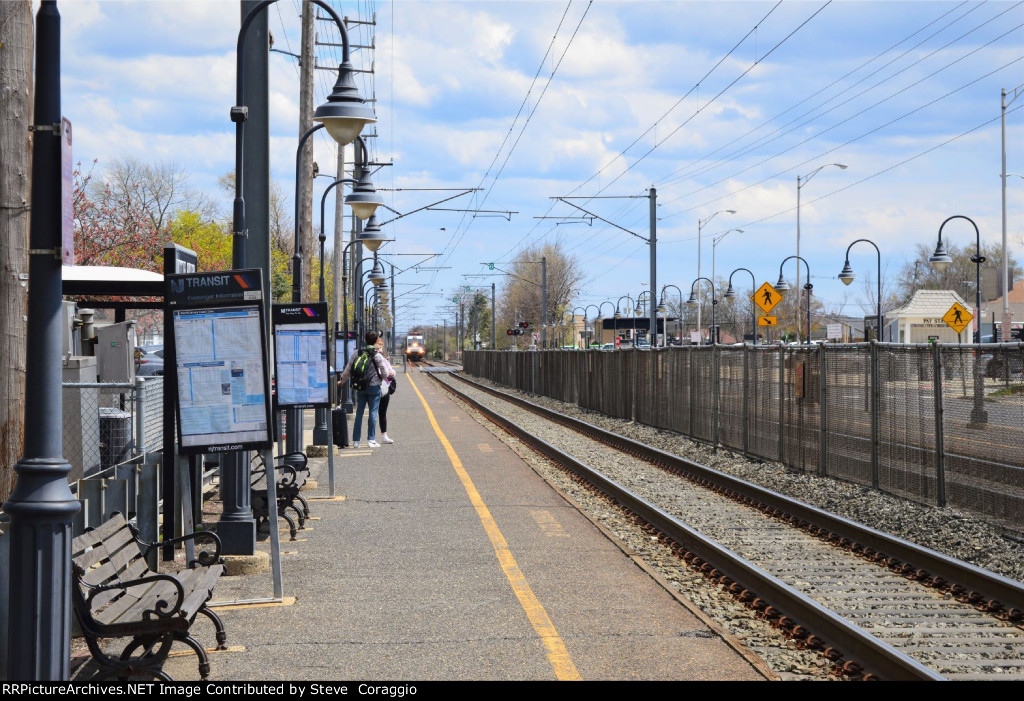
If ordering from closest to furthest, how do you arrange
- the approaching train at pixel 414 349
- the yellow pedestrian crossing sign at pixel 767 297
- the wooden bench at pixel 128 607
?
the wooden bench at pixel 128 607
the yellow pedestrian crossing sign at pixel 767 297
the approaching train at pixel 414 349

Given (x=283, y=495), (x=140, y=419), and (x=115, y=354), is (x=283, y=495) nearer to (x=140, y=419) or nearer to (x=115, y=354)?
(x=140, y=419)

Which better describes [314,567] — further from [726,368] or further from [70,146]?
[726,368]

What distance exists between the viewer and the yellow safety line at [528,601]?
673cm

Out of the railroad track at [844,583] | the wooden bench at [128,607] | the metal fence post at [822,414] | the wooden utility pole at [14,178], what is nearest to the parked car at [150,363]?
the metal fence post at [822,414]

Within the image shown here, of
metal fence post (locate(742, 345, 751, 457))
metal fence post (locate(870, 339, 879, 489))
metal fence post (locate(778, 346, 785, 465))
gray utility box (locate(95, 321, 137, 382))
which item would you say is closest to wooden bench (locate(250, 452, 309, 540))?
gray utility box (locate(95, 321, 137, 382))

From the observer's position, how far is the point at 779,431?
19094 millimetres

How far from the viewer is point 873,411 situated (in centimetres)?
1530

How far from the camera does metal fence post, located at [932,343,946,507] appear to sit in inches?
516

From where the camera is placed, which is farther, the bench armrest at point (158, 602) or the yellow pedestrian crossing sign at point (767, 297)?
the yellow pedestrian crossing sign at point (767, 297)

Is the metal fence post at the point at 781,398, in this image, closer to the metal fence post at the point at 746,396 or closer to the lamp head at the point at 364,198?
the metal fence post at the point at 746,396

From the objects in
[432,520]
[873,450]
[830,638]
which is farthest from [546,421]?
[830,638]

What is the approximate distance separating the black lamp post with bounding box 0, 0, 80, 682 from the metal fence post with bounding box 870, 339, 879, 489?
39.6 feet

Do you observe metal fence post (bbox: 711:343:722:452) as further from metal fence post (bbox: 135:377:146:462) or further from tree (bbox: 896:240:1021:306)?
tree (bbox: 896:240:1021:306)

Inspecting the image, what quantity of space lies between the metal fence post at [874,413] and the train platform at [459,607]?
163 inches
